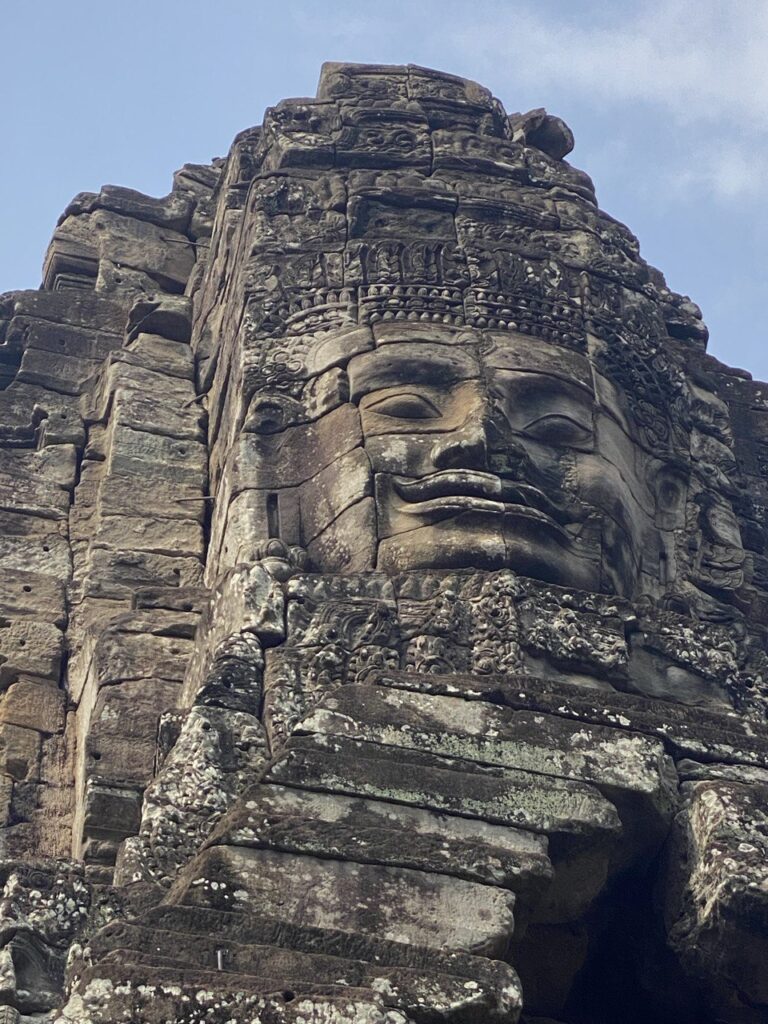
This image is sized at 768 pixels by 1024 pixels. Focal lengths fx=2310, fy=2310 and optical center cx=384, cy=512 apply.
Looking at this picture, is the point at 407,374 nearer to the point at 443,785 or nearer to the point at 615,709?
the point at 615,709

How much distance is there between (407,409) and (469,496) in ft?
2.90

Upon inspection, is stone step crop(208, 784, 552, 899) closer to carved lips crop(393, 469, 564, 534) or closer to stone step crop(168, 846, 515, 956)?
stone step crop(168, 846, 515, 956)

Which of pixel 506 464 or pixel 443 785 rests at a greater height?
pixel 506 464

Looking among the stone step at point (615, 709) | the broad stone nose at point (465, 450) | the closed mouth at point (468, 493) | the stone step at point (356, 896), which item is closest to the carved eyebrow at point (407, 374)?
the broad stone nose at point (465, 450)

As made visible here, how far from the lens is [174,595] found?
48.4 ft

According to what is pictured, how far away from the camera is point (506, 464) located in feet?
44.9

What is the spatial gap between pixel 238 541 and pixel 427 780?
3213 millimetres

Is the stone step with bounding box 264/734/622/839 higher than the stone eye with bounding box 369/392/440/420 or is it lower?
lower

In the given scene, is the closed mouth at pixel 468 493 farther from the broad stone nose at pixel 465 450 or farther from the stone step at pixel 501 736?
the stone step at pixel 501 736

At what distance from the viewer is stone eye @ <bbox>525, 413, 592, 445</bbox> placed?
1424 centimetres

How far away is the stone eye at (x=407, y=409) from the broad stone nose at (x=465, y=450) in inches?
13.3

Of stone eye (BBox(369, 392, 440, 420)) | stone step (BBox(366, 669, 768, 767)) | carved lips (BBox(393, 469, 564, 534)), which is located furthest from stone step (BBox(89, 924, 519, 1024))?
stone eye (BBox(369, 392, 440, 420))

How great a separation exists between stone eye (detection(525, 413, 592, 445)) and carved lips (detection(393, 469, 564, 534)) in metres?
0.69

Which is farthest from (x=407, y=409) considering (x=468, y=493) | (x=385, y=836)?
(x=385, y=836)
